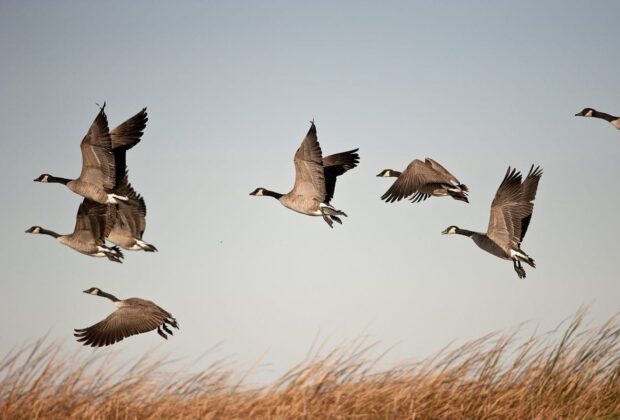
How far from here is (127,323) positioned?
1059 cm

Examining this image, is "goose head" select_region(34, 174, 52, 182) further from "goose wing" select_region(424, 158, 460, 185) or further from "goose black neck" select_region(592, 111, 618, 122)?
"goose black neck" select_region(592, 111, 618, 122)

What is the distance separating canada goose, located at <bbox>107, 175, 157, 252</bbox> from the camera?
13031 millimetres

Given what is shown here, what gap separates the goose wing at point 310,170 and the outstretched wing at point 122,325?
10.3 feet

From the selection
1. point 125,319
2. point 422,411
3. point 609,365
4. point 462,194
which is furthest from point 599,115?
point 125,319

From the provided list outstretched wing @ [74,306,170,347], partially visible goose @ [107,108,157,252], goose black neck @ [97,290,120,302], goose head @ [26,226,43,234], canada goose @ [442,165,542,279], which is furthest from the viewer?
goose head @ [26,226,43,234]

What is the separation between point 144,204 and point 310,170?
3031mm

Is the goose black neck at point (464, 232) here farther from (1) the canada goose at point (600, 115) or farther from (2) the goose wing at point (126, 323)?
(2) the goose wing at point (126, 323)

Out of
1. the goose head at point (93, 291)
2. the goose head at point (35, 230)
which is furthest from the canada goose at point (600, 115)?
the goose head at point (35, 230)

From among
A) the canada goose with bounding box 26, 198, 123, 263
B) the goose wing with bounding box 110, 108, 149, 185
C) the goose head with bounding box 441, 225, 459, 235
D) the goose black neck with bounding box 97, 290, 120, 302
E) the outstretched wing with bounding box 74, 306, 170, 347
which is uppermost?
the goose wing with bounding box 110, 108, 149, 185

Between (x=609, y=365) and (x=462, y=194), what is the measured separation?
451 centimetres

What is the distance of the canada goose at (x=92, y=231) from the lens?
12242 millimetres

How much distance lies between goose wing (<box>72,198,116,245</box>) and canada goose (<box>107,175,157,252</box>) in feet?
1.88

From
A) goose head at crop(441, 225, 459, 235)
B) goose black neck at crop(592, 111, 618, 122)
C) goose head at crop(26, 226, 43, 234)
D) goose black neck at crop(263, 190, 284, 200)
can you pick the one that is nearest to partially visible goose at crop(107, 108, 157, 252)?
goose head at crop(26, 226, 43, 234)

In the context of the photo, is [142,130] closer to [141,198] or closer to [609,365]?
[141,198]
